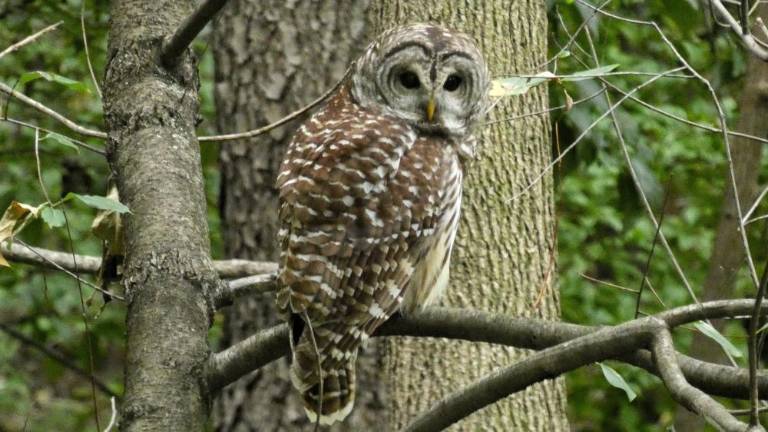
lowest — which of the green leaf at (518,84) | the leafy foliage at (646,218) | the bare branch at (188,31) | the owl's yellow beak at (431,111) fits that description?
the leafy foliage at (646,218)

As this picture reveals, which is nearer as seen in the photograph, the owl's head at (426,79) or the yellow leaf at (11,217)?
the yellow leaf at (11,217)

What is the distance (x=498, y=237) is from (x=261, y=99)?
8.07ft

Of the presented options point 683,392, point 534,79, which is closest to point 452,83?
point 534,79

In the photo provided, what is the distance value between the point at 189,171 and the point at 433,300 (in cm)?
123

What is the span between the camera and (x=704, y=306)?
2609 mm

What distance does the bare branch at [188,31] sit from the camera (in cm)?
301

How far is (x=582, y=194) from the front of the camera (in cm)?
888

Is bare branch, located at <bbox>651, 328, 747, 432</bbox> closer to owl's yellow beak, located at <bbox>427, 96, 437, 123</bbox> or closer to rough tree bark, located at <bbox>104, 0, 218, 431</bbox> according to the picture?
rough tree bark, located at <bbox>104, 0, 218, 431</bbox>

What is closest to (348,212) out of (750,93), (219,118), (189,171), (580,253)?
(189,171)

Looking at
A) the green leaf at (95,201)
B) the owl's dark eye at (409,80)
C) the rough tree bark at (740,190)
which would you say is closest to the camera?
the green leaf at (95,201)

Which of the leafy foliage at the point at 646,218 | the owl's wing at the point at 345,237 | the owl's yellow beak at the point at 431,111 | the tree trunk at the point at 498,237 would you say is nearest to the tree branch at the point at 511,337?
the owl's wing at the point at 345,237

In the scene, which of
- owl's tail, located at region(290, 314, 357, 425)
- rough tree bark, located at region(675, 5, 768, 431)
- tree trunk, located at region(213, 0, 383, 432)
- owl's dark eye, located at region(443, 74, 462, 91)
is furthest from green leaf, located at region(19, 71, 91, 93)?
tree trunk, located at region(213, 0, 383, 432)

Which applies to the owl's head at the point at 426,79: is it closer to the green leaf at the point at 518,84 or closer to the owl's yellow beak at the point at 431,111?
the owl's yellow beak at the point at 431,111

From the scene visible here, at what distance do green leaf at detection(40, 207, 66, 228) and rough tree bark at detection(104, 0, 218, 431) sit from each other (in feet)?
1.02
